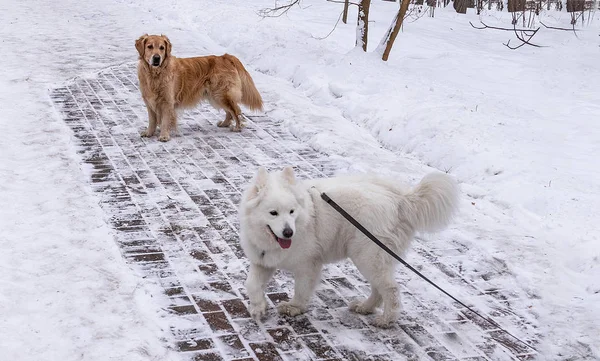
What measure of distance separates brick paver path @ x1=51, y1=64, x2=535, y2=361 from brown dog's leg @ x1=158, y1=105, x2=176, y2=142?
0.13m

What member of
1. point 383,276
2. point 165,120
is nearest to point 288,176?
point 383,276

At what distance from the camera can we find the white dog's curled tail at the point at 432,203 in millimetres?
4742

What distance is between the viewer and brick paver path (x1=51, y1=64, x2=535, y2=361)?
466 cm

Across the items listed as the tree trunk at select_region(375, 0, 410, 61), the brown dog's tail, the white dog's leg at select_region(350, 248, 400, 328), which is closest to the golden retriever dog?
the brown dog's tail

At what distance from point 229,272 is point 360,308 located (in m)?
1.22

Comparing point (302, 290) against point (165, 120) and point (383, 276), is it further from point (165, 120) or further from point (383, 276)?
point (165, 120)

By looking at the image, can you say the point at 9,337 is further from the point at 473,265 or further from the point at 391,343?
the point at 473,265

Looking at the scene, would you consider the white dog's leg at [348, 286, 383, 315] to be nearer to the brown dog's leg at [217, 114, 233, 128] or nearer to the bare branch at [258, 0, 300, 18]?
the brown dog's leg at [217, 114, 233, 128]

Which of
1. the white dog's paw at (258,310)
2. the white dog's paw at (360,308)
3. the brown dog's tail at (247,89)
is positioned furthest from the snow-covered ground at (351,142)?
the white dog's paw at (360,308)

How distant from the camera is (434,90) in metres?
11.5

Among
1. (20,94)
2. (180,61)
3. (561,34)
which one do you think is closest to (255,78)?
(180,61)

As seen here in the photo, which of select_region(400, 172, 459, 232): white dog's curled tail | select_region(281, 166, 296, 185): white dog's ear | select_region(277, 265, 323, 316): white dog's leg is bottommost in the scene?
select_region(277, 265, 323, 316): white dog's leg

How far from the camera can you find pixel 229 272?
566 centimetres

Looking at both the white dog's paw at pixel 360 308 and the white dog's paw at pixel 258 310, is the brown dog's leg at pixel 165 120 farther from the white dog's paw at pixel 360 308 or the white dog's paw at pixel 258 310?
the white dog's paw at pixel 360 308
